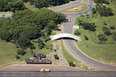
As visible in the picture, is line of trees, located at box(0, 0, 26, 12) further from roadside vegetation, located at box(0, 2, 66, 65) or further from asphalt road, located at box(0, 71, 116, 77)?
asphalt road, located at box(0, 71, 116, 77)

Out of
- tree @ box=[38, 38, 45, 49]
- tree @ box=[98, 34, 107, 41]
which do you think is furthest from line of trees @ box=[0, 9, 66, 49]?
tree @ box=[98, 34, 107, 41]

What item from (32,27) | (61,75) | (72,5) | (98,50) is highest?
(72,5)

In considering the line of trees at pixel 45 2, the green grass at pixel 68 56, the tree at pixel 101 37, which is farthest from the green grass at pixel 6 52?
the line of trees at pixel 45 2

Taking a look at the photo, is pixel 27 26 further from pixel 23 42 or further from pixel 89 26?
pixel 89 26

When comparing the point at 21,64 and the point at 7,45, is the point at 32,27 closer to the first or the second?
the point at 7,45

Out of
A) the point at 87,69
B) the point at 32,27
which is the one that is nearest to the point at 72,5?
the point at 32,27

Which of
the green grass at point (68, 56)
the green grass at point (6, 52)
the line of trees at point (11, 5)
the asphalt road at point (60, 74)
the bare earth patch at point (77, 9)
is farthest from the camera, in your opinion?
the bare earth patch at point (77, 9)

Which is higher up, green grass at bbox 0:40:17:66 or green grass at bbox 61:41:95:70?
green grass at bbox 0:40:17:66

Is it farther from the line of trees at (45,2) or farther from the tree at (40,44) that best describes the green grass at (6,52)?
the line of trees at (45,2)

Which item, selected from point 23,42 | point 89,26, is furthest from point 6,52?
point 89,26
